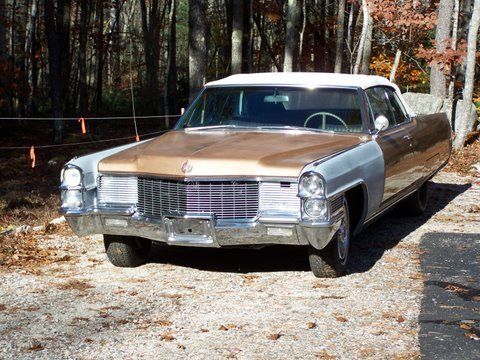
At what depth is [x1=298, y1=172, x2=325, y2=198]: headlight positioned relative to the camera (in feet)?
20.3

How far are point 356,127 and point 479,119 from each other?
14.3 meters

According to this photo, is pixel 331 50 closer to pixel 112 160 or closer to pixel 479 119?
pixel 479 119

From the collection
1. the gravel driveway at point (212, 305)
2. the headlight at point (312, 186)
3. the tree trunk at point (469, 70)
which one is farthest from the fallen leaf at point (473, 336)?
the tree trunk at point (469, 70)

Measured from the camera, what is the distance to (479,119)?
21.0 m

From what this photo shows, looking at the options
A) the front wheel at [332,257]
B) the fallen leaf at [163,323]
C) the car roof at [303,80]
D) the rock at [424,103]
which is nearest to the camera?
the fallen leaf at [163,323]

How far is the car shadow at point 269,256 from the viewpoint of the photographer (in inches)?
288

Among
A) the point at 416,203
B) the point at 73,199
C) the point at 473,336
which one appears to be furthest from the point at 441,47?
the point at 473,336

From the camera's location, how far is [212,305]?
5977mm

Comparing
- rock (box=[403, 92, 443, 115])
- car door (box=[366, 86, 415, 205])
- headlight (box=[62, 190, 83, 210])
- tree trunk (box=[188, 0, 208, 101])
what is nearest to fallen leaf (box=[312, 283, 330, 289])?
car door (box=[366, 86, 415, 205])

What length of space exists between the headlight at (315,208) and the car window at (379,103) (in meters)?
2.00

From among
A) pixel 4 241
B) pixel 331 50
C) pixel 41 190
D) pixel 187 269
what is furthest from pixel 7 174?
pixel 331 50

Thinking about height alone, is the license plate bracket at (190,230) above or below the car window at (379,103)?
below

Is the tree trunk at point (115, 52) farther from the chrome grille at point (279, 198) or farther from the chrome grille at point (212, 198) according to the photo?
the chrome grille at point (279, 198)

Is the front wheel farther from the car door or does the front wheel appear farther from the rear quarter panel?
the rear quarter panel
